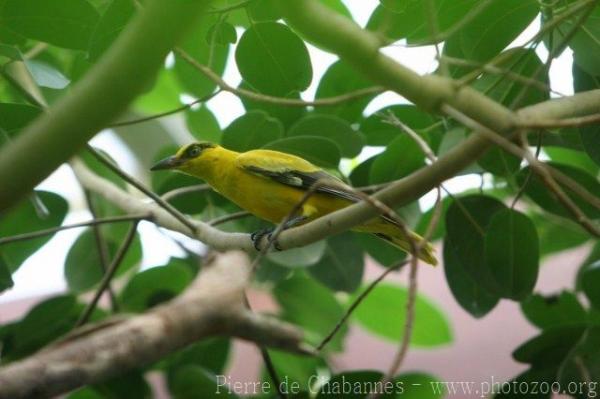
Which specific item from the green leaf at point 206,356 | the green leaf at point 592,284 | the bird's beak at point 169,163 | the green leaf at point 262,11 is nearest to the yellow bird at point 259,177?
the bird's beak at point 169,163

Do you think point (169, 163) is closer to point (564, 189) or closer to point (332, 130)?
point (332, 130)

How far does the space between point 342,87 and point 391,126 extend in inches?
8.5

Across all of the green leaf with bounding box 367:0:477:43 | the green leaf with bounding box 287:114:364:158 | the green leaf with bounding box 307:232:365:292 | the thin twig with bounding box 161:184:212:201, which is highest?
the green leaf with bounding box 367:0:477:43

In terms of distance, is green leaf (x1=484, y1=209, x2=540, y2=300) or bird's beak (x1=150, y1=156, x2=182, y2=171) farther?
bird's beak (x1=150, y1=156, x2=182, y2=171)

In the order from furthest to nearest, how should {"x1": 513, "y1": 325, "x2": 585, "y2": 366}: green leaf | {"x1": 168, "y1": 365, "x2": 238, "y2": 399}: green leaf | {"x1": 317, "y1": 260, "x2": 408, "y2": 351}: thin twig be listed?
{"x1": 513, "y1": 325, "x2": 585, "y2": 366}: green leaf → {"x1": 168, "y1": 365, "x2": 238, "y2": 399}: green leaf → {"x1": 317, "y1": 260, "x2": 408, "y2": 351}: thin twig

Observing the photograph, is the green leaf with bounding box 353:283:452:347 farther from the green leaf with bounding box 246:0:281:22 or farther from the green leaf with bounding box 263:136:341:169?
the green leaf with bounding box 246:0:281:22

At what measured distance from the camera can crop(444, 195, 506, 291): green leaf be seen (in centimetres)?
252

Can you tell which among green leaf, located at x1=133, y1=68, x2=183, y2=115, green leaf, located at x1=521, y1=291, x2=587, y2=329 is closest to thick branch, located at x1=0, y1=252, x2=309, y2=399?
green leaf, located at x1=521, y1=291, x2=587, y2=329

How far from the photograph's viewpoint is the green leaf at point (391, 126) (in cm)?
270

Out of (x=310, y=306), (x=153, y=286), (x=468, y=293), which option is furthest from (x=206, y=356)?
(x=468, y=293)

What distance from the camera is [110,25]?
2061 millimetres

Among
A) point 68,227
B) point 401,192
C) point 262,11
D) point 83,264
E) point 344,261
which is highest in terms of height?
point 262,11

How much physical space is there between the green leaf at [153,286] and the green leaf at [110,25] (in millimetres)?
1051

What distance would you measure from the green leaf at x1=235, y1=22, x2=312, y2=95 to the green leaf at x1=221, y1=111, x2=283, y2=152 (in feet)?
1.13
